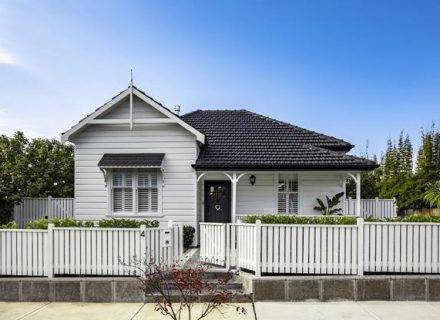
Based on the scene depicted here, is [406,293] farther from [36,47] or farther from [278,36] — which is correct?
[36,47]

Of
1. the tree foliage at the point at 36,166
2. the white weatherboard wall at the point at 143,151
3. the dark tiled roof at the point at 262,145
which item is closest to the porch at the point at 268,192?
the dark tiled roof at the point at 262,145

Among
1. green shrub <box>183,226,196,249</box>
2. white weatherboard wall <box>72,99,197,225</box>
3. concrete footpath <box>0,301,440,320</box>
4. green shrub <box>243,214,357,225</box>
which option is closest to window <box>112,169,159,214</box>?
white weatherboard wall <box>72,99,197,225</box>

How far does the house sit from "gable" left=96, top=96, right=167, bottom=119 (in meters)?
0.03

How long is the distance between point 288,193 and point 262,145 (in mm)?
2074

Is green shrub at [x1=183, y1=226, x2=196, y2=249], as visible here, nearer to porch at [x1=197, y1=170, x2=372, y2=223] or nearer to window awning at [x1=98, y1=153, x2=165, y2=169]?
porch at [x1=197, y1=170, x2=372, y2=223]

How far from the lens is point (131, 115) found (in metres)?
12.5

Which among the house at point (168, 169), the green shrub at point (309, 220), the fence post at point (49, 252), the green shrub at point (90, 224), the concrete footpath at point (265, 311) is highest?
the house at point (168, 169)

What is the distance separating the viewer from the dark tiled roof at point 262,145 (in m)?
12.9

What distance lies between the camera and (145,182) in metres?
13.0

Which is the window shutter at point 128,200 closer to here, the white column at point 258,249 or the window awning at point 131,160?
the window awning at point 131,160

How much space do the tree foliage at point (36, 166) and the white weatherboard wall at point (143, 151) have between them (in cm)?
380

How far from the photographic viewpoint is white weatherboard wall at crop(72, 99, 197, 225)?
42.4 feet

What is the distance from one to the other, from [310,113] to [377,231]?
14072mm

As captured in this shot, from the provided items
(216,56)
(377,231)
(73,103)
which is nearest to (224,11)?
(216,56)
